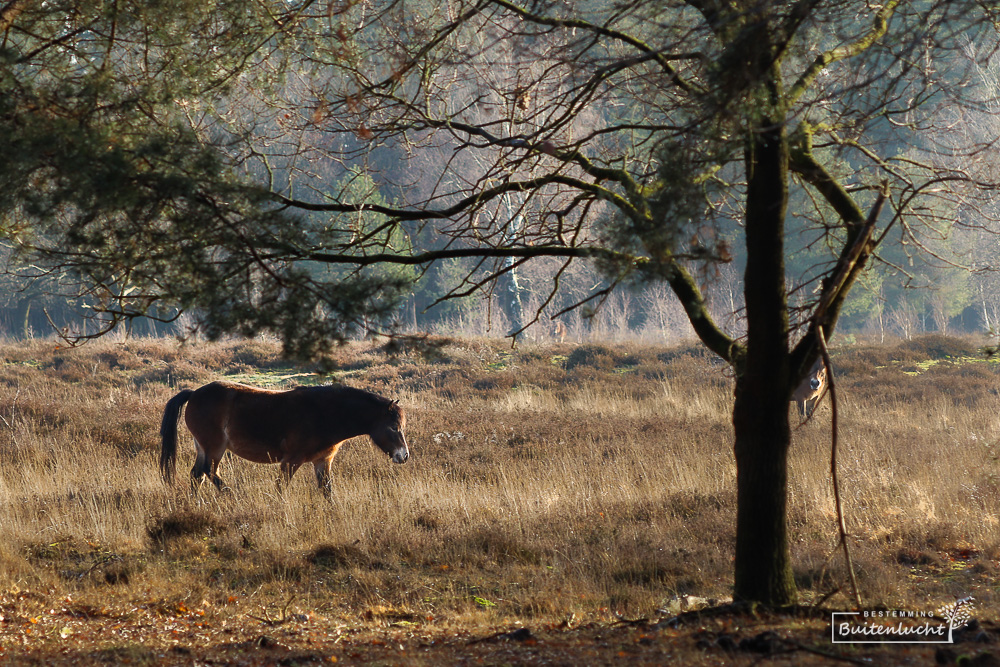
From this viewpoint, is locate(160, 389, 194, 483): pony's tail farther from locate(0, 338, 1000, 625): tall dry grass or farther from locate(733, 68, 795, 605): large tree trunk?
locate(733, 68, 795, 605): large tree trunk

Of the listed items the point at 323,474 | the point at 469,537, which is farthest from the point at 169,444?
the point at 469,537

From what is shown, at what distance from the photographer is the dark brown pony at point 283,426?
883cm

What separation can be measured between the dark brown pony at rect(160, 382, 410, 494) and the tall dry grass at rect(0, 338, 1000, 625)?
40cm

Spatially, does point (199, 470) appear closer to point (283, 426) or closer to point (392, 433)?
point (283, 426)

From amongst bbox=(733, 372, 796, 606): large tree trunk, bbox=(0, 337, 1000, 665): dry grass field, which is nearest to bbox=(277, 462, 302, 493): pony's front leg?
bbox=(0, 337, 1000, 665): dry grass field

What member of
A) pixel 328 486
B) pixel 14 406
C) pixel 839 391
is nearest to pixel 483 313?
pixel 839 391

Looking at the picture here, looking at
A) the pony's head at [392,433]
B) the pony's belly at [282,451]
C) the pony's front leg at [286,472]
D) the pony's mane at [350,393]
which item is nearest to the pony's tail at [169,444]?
the pony's belly at [282,451]

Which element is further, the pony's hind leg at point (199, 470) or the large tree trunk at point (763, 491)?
the pony's hind leg at point (199, 470)

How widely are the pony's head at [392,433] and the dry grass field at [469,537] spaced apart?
50 cm

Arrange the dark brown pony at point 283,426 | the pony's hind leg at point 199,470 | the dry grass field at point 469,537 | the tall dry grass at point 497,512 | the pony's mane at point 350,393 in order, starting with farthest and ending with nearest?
1. the pony's mane at point 350,393
2. the dark brown pony at point 283,426
3. the pony's hind leg at point 199,470
4. the tall dry grass at point 497,512
5. the dry grass field at point 469,537

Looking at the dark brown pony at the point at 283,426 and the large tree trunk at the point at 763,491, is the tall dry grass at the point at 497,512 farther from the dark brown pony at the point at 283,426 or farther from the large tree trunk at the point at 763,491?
the large tree trunk at the point at 763,491

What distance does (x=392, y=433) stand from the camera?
29.2 feet

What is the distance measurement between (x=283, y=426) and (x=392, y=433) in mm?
1295

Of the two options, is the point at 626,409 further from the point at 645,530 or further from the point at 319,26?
the point at 319,26
